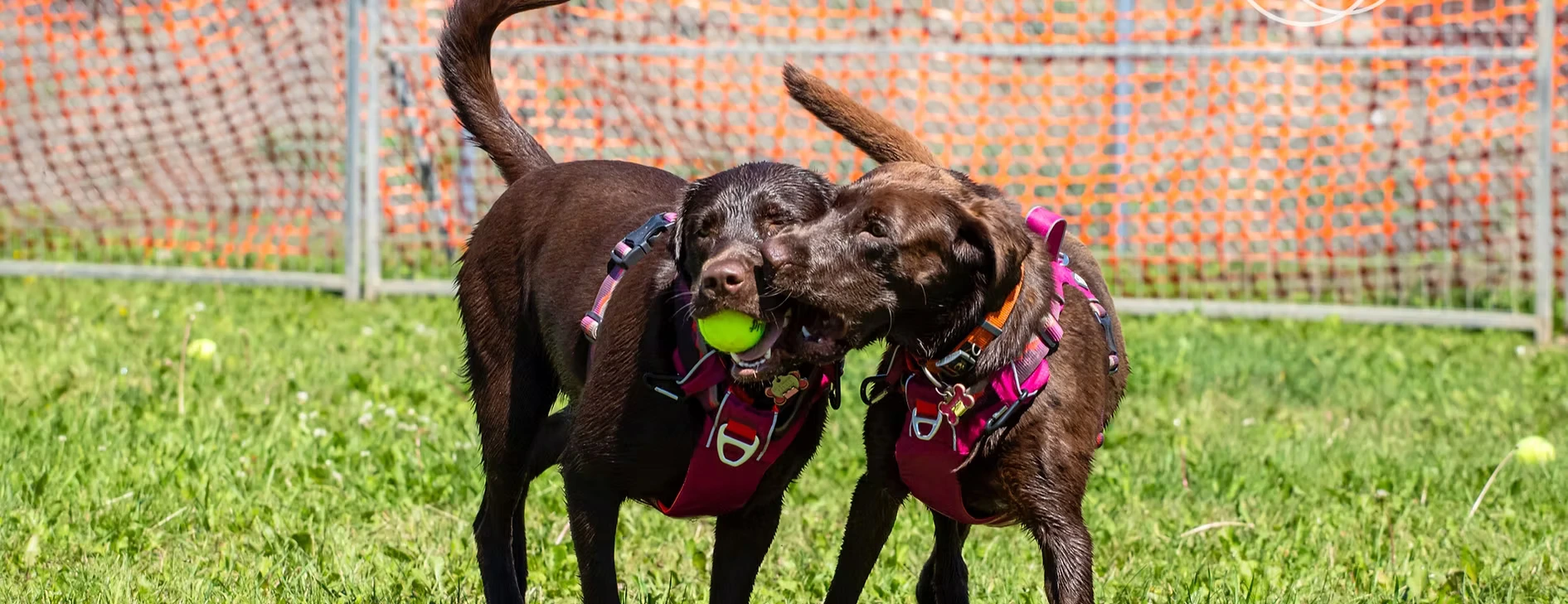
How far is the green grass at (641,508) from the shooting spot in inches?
161

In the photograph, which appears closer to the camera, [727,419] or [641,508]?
[727,419]

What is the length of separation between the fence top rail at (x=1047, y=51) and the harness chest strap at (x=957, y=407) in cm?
539

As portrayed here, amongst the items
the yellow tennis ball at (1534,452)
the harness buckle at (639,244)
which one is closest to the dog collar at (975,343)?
the harness buckle at (639,244)

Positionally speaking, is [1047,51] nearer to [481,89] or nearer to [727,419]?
[481,89]

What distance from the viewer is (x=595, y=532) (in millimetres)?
3383

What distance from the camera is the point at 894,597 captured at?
162 inches

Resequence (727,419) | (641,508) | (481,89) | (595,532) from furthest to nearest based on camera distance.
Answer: (641,508), (481,89), (595,532), (727,419)

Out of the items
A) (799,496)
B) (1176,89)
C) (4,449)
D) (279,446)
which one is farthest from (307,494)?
(1176,89)

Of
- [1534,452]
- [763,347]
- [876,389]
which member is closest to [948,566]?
[876,389]

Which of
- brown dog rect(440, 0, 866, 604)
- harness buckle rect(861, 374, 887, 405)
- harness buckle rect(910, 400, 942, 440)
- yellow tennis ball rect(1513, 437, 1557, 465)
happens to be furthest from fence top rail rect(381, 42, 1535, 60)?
harness buckle rect(910, 400, 942, 440)

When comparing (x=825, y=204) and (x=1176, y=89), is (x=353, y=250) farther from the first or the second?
(x=825, y=204)

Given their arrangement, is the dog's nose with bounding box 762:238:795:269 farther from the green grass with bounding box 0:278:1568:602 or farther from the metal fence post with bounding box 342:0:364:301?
the metal fence post with bounding box 342:0:364:301

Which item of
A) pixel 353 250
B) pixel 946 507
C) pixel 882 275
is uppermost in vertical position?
pixel 882 275

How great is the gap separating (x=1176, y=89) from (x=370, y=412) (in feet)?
Answer: 21.3
